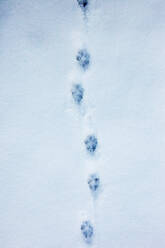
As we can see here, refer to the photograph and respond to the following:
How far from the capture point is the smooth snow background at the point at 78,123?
1326mm

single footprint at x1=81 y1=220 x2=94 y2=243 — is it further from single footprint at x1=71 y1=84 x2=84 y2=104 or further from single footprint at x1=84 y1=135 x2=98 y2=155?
single footprint at x1=71 y1=84 x2=84 y2=104

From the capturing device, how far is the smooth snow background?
4.35 ft

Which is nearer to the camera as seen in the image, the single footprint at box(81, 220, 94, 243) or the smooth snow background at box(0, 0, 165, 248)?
the smooth snow background at box(0, 0, 165, 248)

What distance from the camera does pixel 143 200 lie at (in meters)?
1.48

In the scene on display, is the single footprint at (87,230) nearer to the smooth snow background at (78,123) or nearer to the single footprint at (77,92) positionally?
the smooth snow background at (78,123)

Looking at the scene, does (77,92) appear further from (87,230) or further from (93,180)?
(87,230)

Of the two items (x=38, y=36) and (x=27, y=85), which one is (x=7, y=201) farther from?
(x=38, y=36)

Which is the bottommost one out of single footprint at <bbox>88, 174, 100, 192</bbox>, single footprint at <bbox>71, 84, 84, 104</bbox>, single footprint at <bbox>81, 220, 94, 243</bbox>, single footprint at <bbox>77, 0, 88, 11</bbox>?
single footprint at <bbox>81, 220, 94, 243</bbox>

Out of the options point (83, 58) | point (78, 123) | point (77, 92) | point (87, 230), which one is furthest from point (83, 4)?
point (87, 230)

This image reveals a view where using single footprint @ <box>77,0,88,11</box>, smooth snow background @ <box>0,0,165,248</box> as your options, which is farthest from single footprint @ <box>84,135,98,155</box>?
single footprint @ <box>77,0,88,11</box>

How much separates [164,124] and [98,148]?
35 cm

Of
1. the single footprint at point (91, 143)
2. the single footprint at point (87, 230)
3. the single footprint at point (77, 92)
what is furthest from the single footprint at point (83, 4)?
the single footprint at point (87, 230)

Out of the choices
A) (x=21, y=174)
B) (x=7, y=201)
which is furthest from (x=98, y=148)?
(x=7, y=201)

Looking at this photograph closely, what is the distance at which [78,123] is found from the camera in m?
1.40
